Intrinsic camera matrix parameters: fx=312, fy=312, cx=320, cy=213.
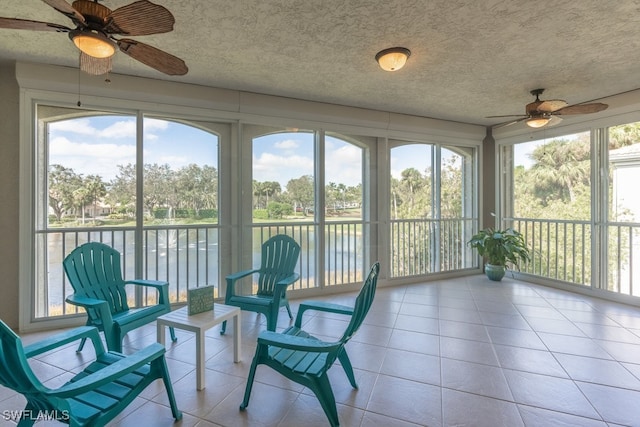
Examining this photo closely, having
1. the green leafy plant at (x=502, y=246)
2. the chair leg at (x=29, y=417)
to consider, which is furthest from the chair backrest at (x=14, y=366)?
the green leafy plant at (x=502, y=246)

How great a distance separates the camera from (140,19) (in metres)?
1.72

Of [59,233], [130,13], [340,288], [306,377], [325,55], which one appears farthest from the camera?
[340,288]

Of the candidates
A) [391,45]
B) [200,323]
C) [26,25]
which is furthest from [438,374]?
[26,25]

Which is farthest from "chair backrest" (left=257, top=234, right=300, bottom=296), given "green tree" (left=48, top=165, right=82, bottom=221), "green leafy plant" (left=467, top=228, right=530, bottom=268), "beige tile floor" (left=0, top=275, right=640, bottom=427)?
"green leafy plant" (left=467, top=228, right=530, bottom=268)

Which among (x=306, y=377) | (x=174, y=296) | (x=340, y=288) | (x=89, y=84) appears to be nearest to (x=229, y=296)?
(x=174, y=296)

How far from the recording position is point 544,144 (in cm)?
504

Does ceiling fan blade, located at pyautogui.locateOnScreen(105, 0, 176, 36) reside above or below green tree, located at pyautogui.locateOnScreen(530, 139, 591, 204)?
above

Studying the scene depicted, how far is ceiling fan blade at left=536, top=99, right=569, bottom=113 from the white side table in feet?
12.6

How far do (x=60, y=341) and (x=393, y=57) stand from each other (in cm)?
312

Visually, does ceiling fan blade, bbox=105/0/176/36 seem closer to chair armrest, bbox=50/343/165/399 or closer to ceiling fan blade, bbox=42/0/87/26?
ceiling fan blade, bbox=42/0/87/26

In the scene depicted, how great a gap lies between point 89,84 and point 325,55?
Result: 8.12ft

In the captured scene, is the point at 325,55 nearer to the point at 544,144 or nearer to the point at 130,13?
the point at 130,13

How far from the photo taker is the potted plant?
16.5 ft

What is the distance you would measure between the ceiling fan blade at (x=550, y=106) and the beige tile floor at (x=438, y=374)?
235 centimetres
